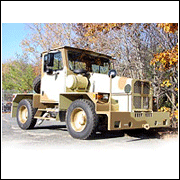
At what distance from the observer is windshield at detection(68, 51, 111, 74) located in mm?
8044

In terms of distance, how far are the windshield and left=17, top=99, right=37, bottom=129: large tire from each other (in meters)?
2.51

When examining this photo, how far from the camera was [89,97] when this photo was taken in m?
7.10

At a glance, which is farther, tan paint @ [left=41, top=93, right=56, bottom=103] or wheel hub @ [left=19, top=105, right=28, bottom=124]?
wheel hub @ [left=19, top=105, right=28, bottom=124]

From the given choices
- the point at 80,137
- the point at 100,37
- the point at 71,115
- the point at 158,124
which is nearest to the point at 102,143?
the point at 80,137

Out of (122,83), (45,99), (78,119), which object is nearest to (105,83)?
(122,83)

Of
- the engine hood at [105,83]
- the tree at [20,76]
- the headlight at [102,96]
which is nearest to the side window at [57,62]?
the engine hood at [105,83]

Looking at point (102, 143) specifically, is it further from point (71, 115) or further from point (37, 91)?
point (37, 91)

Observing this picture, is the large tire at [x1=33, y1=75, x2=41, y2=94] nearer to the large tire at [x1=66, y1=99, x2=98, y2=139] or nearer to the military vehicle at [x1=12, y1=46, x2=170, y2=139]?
the military vehicle at [x1=12, y1=46, x2=170, y2=139]

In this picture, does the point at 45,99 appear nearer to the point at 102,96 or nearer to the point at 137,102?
the point at 102,96

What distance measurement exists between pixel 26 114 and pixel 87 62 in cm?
334

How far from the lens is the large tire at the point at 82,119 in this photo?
6.79 metres

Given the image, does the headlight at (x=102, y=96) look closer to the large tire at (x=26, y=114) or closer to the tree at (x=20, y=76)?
the large tire at (x=26, y=114)

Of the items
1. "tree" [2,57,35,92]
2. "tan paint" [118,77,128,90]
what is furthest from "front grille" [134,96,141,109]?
"tree" [2,57,35,92]

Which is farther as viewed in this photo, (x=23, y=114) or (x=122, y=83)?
(x=23, y=114)
